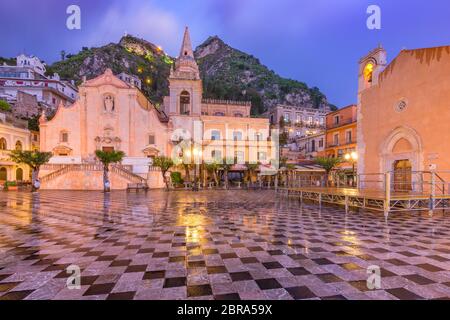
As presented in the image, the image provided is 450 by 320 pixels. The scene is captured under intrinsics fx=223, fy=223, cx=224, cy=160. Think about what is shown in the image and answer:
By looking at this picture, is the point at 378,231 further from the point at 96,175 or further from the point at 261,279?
the point at 96,175

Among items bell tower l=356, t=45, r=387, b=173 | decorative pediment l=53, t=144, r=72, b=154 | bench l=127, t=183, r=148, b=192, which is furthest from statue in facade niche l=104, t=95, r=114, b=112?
bell tower l=356, t=45, r=387, b=173

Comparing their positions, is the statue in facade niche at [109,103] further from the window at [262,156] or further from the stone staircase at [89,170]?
the window at [262,156]

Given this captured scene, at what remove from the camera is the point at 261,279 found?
355 cm

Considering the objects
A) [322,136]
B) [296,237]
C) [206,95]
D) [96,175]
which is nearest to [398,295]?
[296,237]

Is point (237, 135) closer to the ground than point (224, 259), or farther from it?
farther from it

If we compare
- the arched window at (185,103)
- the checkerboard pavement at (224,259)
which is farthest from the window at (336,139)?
the checkerboard pavement at (224,259)

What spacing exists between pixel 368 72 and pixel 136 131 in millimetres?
25714

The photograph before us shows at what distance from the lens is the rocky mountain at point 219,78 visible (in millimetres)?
62844

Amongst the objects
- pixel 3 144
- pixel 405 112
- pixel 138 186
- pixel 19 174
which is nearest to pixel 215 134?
pixel 138 186

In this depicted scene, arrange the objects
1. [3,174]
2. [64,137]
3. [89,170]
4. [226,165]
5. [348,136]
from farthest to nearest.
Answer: [3,174]
[348,136]
[64,137]
[226,165]
[89,170]

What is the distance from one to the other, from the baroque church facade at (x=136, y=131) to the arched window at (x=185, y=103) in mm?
151

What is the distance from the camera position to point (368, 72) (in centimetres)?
1647

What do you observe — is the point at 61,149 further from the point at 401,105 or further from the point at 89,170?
the point at 401,105
